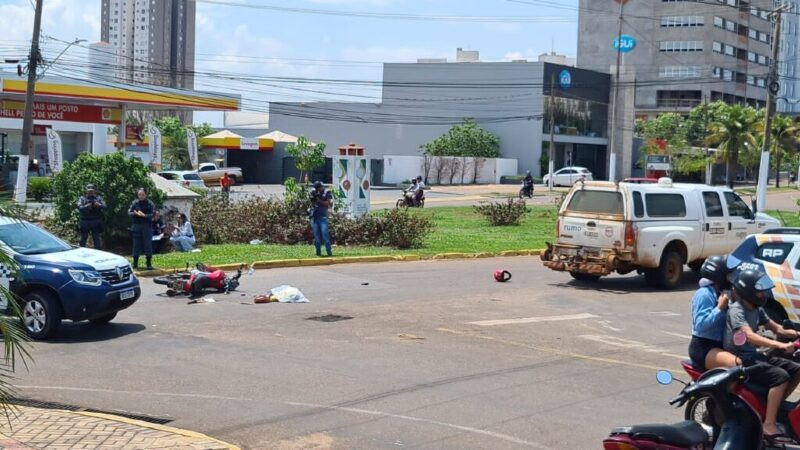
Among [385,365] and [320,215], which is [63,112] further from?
[385,365]

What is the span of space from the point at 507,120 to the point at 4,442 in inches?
2854

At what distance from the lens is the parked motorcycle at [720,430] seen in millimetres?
5980

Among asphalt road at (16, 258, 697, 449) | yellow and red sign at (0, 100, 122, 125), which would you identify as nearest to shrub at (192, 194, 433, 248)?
asphalt road at (16, 258, 697, 449)

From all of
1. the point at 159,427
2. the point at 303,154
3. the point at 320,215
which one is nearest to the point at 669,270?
the point at 320,215

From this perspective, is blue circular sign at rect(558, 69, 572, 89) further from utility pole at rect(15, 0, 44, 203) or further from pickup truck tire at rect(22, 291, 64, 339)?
pickup truck tire at rect(22, 291, 64, 339)

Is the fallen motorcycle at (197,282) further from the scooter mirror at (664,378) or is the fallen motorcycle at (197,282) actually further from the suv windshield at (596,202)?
the scooter mirror at (664,378)

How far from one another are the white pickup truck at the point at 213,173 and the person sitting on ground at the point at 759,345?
56.8 metres

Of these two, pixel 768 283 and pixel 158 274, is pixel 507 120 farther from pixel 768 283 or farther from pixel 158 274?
pixel 768 283

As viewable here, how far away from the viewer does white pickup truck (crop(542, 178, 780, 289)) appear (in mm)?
18688

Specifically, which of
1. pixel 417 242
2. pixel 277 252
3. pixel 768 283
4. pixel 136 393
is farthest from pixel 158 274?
pixel 768 283

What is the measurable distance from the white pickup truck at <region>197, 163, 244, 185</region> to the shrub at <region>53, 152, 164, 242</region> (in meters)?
39.1

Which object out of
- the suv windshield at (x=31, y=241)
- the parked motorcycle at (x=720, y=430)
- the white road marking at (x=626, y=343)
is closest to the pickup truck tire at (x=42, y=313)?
the suv windshield at (x=31, y=241)

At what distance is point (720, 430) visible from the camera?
616 cm

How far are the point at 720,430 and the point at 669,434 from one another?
361 mm
